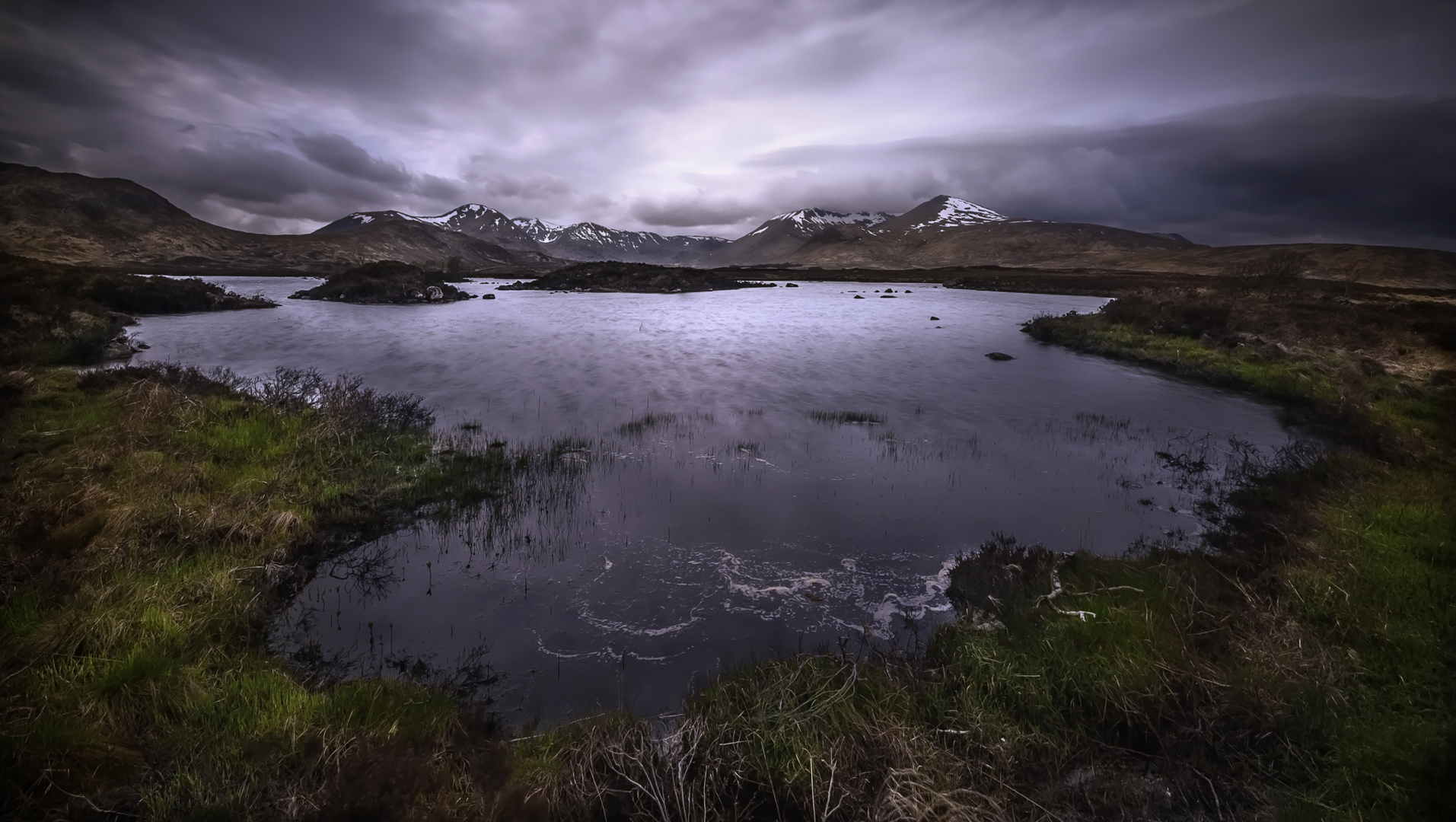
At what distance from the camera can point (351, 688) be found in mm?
5559

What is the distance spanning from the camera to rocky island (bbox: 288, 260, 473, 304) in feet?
183

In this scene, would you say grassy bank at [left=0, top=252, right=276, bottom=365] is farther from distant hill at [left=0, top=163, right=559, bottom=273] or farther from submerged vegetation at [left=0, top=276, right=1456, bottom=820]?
distant hill at [left=0, top=163, right=559, bottom=273]

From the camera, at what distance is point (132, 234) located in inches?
5640

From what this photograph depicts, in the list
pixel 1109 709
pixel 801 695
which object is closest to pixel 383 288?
pixel 801 695

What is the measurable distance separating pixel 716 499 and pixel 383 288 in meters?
57.7

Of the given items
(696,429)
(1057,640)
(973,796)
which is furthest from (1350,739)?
(696,429)

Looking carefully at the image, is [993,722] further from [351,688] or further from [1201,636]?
[351,688]

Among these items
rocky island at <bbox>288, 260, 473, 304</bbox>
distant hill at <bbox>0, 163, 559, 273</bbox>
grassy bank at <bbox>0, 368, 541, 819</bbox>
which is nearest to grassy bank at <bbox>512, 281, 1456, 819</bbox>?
grassy bank at <bbox>0, 368, 541, 819</bbox>

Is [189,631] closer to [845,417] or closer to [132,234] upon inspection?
[845,417]

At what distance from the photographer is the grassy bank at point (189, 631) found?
13.7ft

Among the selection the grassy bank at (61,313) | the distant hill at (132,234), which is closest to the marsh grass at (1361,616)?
the grassy bank at (61,313)

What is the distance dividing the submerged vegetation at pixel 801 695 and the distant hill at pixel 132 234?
399 feet

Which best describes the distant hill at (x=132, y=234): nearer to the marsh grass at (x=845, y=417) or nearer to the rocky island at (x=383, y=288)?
the rocky island at (x=383, y=288)

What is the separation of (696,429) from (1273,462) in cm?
1402
